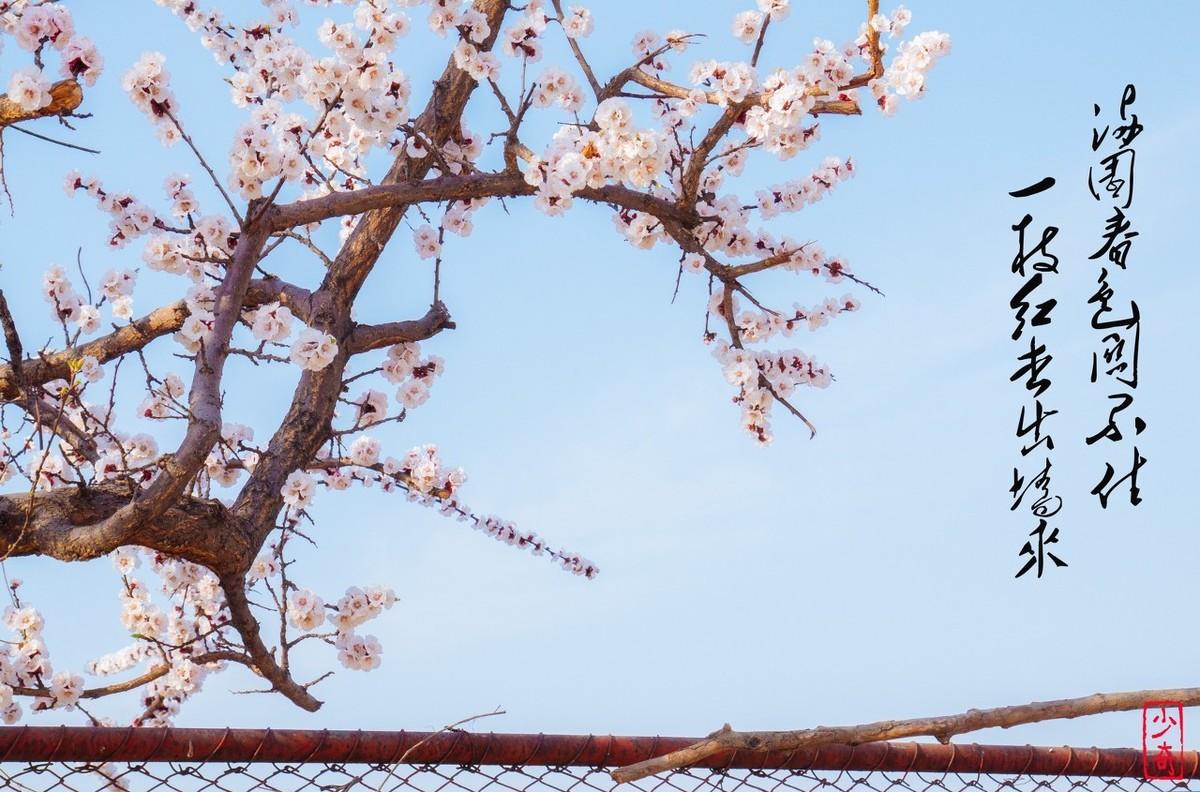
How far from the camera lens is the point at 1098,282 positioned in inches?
225

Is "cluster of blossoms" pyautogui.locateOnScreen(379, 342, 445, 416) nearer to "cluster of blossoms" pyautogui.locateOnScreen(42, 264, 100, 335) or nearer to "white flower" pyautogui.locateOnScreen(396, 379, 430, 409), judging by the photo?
"white flower" pyautogui.locateOnScreen(396, 379, 430, 409)

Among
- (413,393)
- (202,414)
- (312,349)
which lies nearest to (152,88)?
(312,349)

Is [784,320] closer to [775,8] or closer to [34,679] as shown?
[775,8]

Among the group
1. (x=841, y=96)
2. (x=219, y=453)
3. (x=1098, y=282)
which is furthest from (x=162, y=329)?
(x=1098, y=282)

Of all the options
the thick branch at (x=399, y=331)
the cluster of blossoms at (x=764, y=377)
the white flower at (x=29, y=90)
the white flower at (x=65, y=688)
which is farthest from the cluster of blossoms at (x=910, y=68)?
the white flower at (x=65, y=688)

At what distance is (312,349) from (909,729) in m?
3.02

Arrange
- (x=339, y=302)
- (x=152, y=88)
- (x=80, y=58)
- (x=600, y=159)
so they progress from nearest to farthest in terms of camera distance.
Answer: (x=80, y=58) < (x=152, y=88) < (x=600, y=159) < (x=339, y=302)

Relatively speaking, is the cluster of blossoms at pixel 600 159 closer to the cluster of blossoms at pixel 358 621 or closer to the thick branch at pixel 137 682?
the cluster of blossoms at pixel 358 621

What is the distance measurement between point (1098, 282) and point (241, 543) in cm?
422

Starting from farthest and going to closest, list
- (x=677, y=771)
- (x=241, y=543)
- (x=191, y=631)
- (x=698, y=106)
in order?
(x=191, y=631) → (x=698, y=106) → (x=241, y=543) → (x=677, y=771)

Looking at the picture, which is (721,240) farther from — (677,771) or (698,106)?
(677,771)

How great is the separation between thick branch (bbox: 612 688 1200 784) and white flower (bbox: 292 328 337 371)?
2766mm

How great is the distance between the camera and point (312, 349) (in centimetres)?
498

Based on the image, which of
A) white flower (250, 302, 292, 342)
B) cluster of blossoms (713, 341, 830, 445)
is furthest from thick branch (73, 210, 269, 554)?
cluster of blossoms (713, 341, 830, 445)
